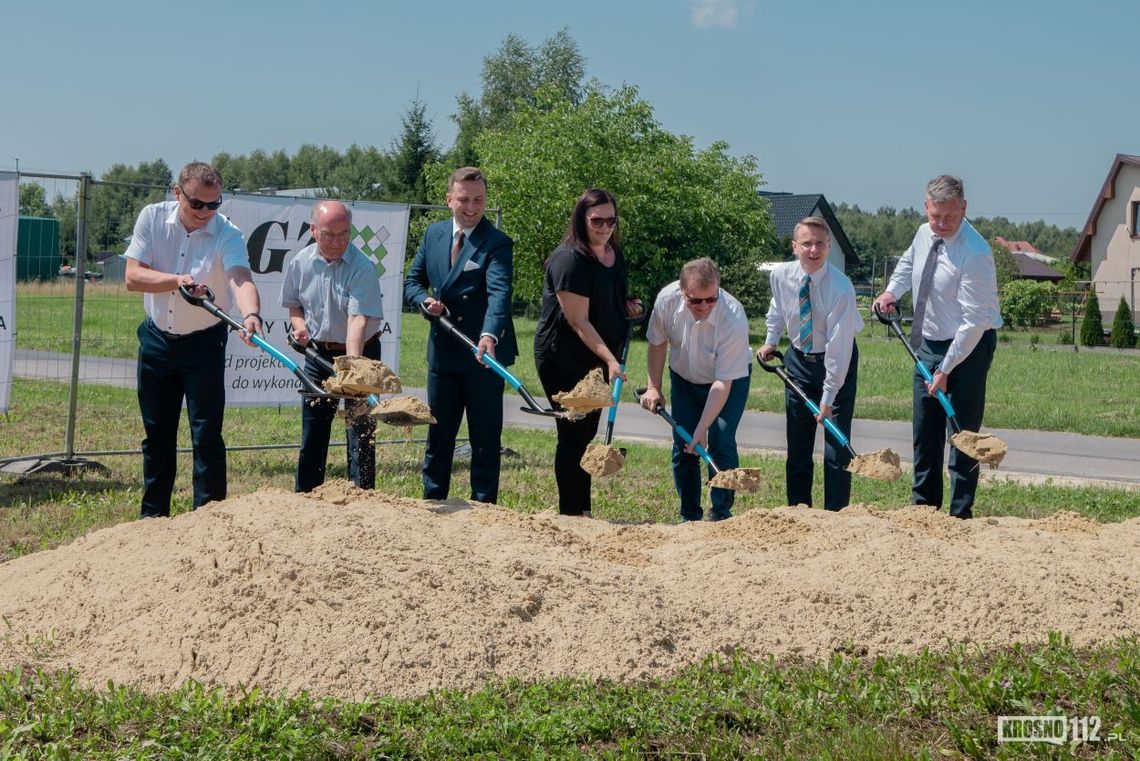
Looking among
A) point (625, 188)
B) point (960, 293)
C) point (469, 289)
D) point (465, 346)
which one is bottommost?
point (465, 346)

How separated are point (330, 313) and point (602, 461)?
5.84ft

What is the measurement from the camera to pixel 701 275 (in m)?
6.61

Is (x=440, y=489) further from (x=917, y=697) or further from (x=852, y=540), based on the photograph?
(x=917, y=697)

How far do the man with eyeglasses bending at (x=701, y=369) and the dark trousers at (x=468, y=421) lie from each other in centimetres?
88

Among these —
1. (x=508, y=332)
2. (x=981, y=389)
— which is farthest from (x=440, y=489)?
(x=981, y=389)

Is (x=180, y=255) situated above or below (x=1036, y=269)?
below

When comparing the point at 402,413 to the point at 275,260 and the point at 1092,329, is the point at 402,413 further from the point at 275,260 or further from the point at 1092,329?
the point at 1092,329

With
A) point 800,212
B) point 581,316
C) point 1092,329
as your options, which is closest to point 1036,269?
point 800,212

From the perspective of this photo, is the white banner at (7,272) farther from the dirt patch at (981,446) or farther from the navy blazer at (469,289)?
the dirt patch at (981,446)

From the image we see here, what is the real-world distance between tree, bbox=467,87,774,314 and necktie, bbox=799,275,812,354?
26.4 meters

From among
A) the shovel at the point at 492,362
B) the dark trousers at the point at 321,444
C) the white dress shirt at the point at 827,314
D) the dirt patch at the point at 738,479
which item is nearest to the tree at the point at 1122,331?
the white dress shirt at the point at 827,314

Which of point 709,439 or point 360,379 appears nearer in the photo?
point 360,379

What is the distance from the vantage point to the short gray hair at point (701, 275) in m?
6.61

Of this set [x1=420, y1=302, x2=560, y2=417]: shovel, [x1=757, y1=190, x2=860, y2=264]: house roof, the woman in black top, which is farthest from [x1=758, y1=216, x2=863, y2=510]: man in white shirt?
[x1=757, y1=190, x2=860, y2=264]: house roof
